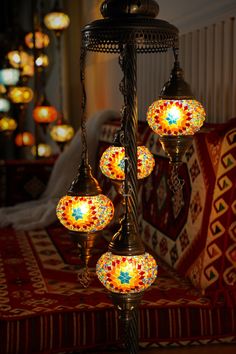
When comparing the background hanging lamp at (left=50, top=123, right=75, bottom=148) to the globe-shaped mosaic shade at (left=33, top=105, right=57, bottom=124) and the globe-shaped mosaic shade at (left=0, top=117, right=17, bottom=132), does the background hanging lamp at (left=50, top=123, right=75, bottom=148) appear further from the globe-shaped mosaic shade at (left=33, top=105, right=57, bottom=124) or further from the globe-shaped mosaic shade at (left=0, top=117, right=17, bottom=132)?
the globe-shaped mosaic shade at (left=0, top=117, right=17, bottom=132)

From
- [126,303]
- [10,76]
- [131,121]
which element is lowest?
[126,303]

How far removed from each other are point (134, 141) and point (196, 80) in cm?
168

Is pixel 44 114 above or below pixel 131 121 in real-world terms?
above

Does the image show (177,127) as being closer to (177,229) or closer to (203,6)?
(177,229)

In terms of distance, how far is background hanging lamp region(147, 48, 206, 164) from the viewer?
167 centimetres

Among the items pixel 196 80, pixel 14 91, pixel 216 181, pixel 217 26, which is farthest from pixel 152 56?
pixel 14 91

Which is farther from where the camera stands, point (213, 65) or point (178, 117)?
point (213, 65)

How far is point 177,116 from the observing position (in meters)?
1.67

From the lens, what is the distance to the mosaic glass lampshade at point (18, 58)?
7.23 metres

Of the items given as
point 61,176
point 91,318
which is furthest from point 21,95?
point 91,318

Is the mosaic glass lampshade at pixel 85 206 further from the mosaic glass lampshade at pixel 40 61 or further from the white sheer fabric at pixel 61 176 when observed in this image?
the mosaic glass lampshade at pixel 40 61

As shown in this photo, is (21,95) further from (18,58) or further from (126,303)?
(126,303)

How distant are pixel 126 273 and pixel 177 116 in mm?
462

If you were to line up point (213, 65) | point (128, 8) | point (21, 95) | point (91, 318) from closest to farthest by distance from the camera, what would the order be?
point (128, 8) < point (91, 318) < point (213, 65) < point (21, 95)
